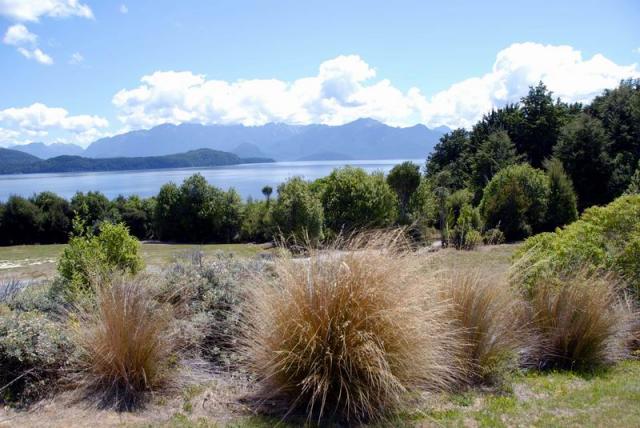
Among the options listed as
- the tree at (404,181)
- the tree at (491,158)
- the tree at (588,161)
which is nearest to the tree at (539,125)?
the tree at (491,158)

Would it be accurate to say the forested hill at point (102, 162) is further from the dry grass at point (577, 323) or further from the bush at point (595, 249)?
the dry grass at point (577, 323)

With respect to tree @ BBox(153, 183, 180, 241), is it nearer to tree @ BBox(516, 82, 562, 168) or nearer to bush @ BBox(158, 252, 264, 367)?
tree @ BBox(516, 82, 562, 168)

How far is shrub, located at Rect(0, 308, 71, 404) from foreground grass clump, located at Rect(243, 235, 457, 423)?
162 centimetres

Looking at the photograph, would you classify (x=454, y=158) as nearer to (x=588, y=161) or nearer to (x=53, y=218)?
(x=588, y=161)

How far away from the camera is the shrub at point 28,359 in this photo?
3.57 meters

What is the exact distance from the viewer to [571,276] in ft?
15.9

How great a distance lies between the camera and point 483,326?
392cm

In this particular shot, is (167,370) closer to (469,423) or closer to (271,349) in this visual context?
(271,349)

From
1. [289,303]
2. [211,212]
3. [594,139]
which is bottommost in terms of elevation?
[211,212]

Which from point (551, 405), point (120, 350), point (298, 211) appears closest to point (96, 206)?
point (298, 211)

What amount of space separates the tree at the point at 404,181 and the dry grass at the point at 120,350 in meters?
22.7

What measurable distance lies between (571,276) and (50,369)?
4.97 m

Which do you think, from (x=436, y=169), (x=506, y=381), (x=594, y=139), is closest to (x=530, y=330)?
(x=506, y=381)

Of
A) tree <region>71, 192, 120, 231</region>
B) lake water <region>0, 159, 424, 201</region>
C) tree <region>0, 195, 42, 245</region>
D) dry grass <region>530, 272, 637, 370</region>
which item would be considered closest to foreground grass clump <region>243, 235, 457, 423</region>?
dry grass <region>530, 272, 637, 370</region>
